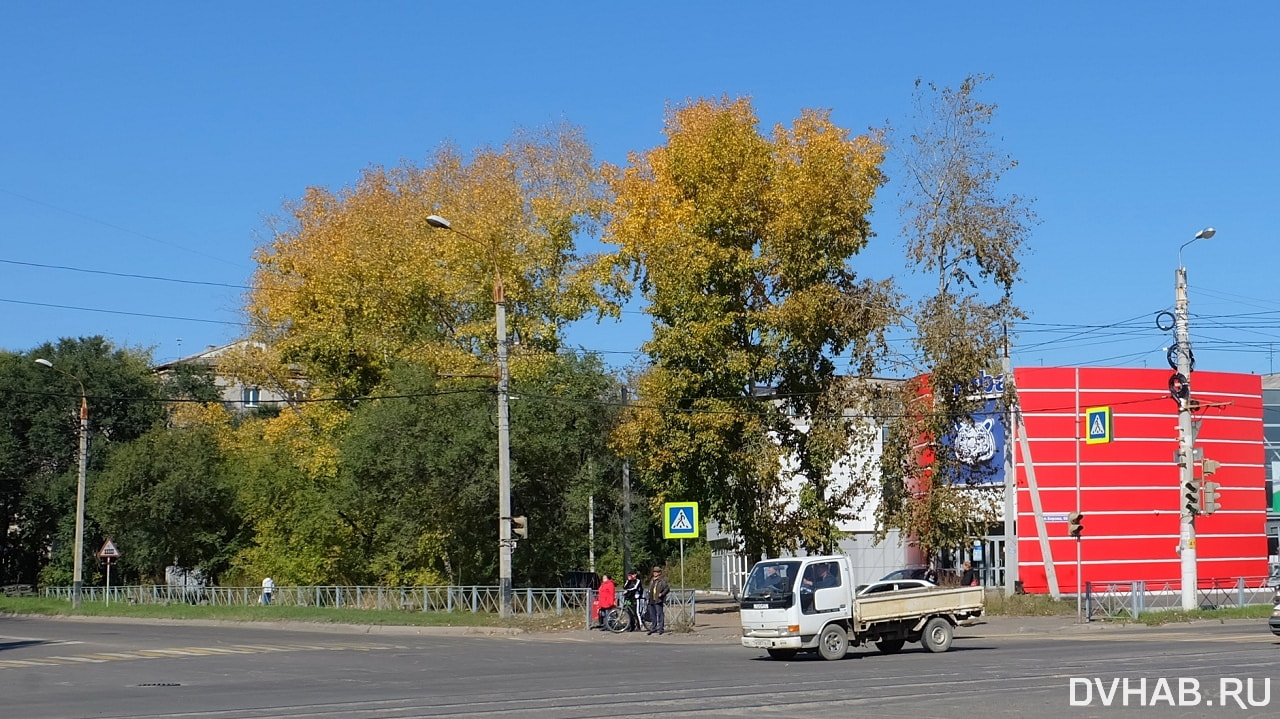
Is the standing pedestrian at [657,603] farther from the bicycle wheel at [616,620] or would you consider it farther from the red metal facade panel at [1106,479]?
the red metal facade panel at [1106,479]

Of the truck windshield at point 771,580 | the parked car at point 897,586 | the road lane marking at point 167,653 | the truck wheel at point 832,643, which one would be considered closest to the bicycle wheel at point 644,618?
the road lane marking at point 167,653

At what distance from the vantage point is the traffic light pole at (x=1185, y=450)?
3672cm

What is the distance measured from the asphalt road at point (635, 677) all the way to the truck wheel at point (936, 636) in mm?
494

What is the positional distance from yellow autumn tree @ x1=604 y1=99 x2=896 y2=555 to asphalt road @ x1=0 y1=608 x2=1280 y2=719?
10202 mm

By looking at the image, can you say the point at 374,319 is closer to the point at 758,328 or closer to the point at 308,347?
the point at 308,347

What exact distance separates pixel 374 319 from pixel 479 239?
533 cm

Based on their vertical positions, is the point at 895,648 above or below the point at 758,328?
below

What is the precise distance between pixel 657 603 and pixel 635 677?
Result: 13.4m

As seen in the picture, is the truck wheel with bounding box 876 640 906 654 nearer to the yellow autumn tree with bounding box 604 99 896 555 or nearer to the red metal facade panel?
the yellow autumn tree with bounding box 604 99 896 555

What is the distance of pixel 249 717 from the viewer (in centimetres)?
1556

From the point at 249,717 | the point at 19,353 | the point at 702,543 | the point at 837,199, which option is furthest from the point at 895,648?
the point at 19,353

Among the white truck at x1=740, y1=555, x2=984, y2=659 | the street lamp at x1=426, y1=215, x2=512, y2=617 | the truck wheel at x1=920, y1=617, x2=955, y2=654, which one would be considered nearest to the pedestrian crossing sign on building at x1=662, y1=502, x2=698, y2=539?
the street lamp at x1=426, y1=215, x2=512, y2=617

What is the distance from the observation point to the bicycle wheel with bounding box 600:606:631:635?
34.5 m

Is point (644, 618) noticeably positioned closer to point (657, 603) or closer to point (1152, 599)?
point (657, 603)
